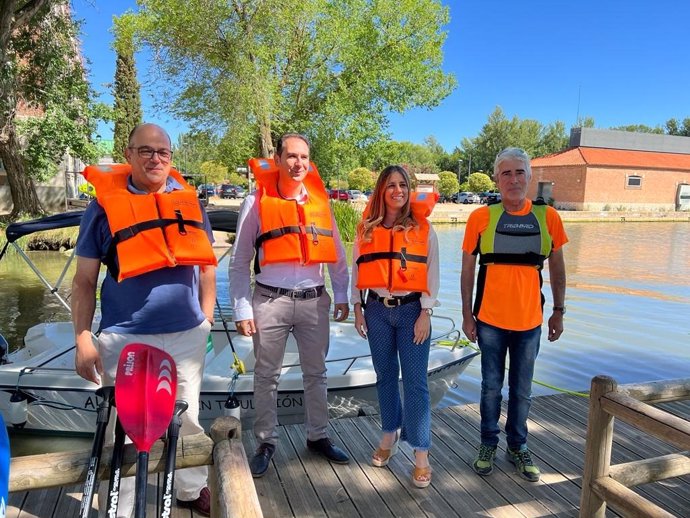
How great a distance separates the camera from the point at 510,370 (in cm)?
301

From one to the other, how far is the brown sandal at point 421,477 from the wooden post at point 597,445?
85 centimetres

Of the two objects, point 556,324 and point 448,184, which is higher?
point 448,184

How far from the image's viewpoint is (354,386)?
4.73m

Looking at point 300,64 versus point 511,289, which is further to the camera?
point 300,64

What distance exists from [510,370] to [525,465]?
622 mm

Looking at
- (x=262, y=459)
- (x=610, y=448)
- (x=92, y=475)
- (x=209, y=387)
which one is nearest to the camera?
(x=92, y=475)

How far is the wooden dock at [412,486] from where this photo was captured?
9.10 ft

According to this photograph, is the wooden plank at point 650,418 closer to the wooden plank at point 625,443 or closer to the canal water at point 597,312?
the wooden plank at point 625,443

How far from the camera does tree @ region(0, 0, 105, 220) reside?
15305 mm

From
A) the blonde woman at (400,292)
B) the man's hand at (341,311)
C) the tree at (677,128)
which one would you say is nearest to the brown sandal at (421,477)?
the blonde woman at (400,292)

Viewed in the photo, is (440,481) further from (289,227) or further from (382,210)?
(289,227)

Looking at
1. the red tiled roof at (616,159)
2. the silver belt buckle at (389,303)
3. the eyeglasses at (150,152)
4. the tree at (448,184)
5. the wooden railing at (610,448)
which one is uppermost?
the red tiled roof at (616,159)

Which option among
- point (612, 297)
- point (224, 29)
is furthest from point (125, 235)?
point (224, 29)

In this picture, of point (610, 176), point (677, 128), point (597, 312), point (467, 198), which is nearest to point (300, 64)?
point (597, 312)
